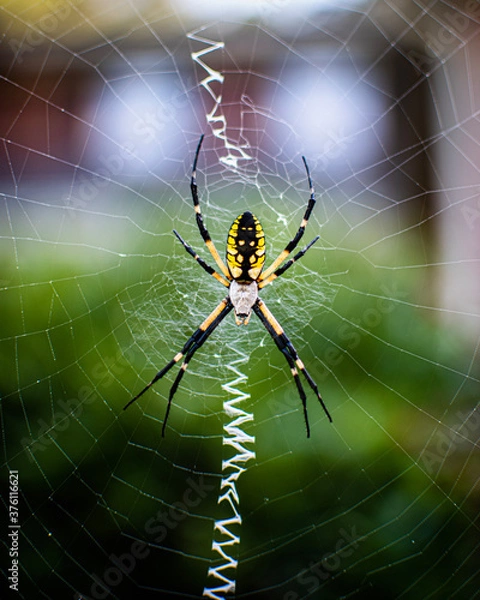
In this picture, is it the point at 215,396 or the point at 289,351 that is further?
the point at 215,396

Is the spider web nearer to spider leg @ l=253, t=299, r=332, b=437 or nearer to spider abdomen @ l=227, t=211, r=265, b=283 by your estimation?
spider leg @ l=253, t=299, r=332, b=437

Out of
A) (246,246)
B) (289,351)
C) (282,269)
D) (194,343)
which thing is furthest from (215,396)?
(246,246)

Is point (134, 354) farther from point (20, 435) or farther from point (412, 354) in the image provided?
point (412, 354)

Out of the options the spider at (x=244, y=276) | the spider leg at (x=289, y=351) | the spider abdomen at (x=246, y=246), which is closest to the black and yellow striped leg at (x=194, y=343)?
the spider at (x=244, y=276)

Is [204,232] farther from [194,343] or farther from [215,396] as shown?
[215,396]

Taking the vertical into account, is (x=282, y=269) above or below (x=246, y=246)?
below

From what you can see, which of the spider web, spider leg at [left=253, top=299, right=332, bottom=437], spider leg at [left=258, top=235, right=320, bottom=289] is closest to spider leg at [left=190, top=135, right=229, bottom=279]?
spider leg at [left=258, top=235, right=320, bottom=289]

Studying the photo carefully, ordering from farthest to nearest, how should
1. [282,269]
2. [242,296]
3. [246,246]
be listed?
[242,296], [282,269], [246,246]
